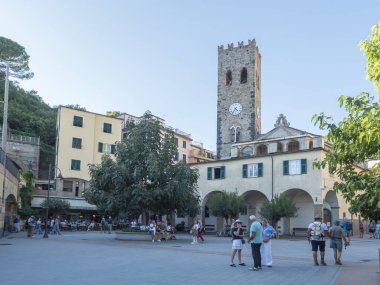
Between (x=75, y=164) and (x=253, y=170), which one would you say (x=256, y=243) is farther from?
(x=75, y=164)

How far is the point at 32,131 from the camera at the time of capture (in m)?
62.3

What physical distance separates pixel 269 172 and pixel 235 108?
2375 centimetres

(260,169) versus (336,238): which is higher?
(260,169)

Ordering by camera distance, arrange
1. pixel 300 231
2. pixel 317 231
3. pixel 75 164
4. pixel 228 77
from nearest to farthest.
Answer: pixel 317 231 < pixel 300 231 < pixel 75 164 < pixel 228 77

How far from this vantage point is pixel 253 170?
42594 mm

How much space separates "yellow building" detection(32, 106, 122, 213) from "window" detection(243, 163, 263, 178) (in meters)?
16.9

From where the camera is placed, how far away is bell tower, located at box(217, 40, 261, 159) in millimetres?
61875

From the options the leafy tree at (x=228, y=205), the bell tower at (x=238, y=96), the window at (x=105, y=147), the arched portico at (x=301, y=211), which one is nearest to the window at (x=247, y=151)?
the arched portico at (x=301, y=211)

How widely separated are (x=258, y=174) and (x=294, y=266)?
1087 inches

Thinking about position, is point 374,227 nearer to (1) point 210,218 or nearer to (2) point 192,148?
(1) point 210,218

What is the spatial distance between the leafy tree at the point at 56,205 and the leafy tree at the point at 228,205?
17.3 meters

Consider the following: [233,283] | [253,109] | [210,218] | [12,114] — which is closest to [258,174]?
[210,218]

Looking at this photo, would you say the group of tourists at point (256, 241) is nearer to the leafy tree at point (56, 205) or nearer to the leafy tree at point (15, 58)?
the leafy tree at point (56, 205)

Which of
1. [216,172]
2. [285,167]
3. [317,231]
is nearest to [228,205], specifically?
[285,167]
